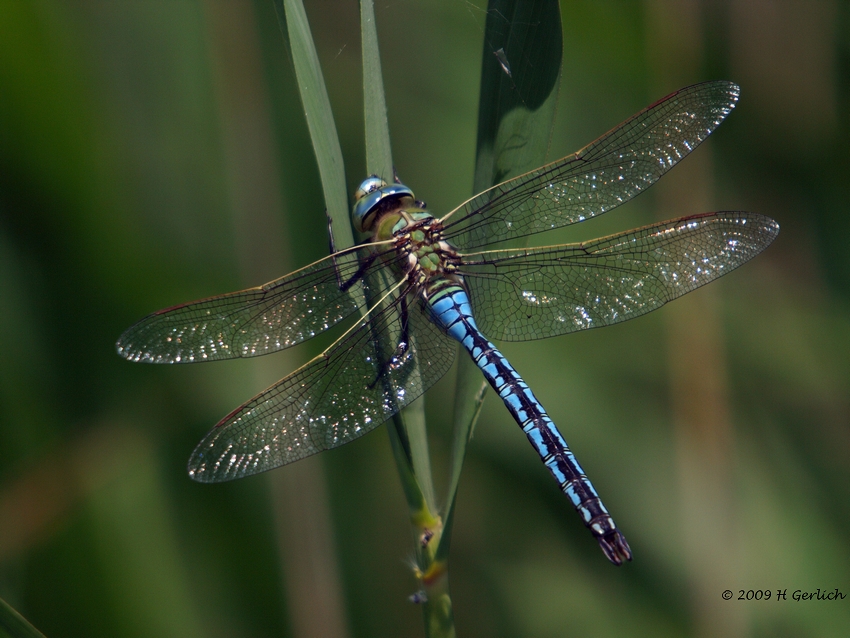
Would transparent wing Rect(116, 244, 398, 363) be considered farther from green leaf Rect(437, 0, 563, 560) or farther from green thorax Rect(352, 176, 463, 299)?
green leaf Rect(437, 0, 563, 560)

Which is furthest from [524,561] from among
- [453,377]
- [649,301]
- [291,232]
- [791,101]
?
[791,101]

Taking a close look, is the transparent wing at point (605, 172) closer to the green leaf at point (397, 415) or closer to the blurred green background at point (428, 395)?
the green leaf at point (397, 415)

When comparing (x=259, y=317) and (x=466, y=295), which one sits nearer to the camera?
(x=259, y=317)

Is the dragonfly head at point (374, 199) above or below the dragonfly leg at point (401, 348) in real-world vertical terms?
above

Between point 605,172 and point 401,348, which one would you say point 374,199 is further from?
point 605,172

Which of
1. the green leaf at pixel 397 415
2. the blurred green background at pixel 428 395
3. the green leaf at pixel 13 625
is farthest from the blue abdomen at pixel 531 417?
the green leaf at pixel 13 625

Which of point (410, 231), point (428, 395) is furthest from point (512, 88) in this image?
point (428, 395)
